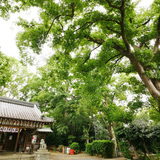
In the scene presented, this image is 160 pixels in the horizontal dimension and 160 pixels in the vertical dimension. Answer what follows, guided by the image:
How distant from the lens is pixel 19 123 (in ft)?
24.2

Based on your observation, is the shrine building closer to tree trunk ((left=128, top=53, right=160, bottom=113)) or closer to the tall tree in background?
the tall tree in background

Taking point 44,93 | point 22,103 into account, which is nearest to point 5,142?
point 22,103

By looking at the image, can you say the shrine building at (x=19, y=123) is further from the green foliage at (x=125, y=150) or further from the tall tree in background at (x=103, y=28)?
the green foliage at (x=125, y=150)

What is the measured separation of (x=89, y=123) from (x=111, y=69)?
40.0ft

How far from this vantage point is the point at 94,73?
22.4 ft

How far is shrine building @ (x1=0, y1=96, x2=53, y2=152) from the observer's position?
23.8ft

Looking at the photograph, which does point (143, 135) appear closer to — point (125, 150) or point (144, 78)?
point (125, 150)

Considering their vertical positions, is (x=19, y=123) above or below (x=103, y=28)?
below

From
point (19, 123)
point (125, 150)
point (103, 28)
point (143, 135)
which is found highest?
point (103, 28)

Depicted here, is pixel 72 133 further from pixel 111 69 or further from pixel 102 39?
pixel 102 39


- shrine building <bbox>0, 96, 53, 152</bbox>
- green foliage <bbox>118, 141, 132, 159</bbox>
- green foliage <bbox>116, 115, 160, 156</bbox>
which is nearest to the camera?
shrine building <bbox>0, 96, 53, 152</bbox>

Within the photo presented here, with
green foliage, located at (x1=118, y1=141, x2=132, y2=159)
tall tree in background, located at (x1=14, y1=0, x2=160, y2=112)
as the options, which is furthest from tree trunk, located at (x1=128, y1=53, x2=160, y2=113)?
green foliage, located at (x1=118, y1=141, x2=132, y2=159)

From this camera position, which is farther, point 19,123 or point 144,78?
point 19,123

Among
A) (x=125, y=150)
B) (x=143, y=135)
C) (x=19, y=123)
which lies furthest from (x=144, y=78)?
(x=19, y=123)
